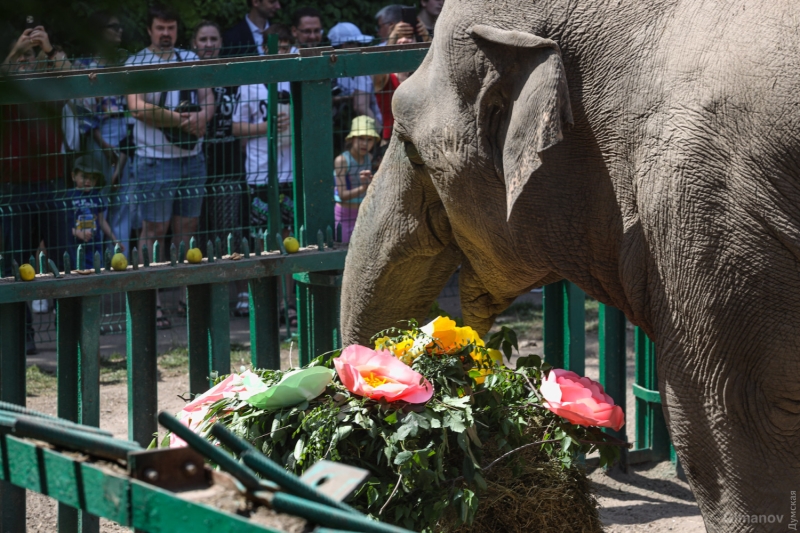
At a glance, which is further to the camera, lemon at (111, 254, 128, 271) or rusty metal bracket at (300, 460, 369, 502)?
lemon at (111, 254, 128, 271)

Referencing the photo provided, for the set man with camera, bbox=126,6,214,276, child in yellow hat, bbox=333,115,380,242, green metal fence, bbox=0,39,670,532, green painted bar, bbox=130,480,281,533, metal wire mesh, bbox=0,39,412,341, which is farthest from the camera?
child in yellow hat, bbox=333,115,380,242

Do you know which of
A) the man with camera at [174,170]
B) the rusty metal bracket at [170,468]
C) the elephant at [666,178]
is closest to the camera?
the rusty metal bracket at [170,468]

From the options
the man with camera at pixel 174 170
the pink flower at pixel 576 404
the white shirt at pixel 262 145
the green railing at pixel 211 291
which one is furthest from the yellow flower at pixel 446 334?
the white shirt at pixel 262 145

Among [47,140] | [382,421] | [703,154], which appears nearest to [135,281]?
[382,421]

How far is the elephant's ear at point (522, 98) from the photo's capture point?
279 centimetres

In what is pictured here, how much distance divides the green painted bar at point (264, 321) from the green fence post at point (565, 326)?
1.27 metres

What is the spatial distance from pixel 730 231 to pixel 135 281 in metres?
2.55

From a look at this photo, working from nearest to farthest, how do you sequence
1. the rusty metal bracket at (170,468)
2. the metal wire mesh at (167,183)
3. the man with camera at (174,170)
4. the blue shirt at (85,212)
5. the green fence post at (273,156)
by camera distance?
the rusty metal bracket at (170,468)
the metal wire mesh at (167,183)
the blue shirt at (85,212)
the man with camera at (174,170)
the green fence post at (273,156)

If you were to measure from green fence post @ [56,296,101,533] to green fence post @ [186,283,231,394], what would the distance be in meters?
0.42

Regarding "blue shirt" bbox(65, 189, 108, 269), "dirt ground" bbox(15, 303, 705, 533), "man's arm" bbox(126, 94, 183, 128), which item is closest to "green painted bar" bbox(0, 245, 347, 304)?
"man's arm" bbox(126, 94, 183, 128)

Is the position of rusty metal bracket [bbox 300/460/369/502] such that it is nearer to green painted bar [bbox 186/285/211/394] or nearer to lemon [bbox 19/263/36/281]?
lemon [bbox 19/263/36/281]

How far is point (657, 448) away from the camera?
18.0ft

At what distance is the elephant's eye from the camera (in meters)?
3.43

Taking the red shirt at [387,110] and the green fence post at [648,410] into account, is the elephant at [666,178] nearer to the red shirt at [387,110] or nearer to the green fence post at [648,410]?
the green fence post at [648,410]
